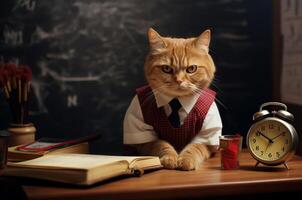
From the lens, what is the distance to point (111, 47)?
1.64m

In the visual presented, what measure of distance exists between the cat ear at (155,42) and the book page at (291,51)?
1.60 feet

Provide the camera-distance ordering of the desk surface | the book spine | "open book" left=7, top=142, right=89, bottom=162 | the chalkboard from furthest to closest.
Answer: the chalkboard
"open book" left=7, top=142, right=89, bottom=162
the book spine
the desk surface

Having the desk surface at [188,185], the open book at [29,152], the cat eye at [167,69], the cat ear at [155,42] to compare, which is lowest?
the desk surface at [188,185]

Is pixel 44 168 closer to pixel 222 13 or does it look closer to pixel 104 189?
pixel 104 189

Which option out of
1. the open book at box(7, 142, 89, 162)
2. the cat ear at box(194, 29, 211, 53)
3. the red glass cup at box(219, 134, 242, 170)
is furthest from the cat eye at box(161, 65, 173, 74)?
the open book at box(7, 142, 89, 162)

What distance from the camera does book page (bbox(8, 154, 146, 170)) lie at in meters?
1.13

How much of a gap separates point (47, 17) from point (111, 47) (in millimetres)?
231

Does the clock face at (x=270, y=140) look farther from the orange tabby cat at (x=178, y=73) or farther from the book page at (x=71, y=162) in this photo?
the book page at (x=71, y=162)

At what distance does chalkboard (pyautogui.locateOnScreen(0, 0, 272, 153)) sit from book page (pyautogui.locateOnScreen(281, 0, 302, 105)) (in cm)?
11

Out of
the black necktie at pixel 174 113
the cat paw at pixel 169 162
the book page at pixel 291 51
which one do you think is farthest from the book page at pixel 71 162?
the book page at pixel 291 51

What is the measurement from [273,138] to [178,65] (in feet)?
1.06

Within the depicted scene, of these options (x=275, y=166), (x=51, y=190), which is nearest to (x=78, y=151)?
(x=51, y=190)

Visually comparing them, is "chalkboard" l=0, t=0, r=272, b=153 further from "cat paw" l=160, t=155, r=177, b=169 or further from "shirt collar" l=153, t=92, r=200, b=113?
"cat paw" l=160, t=155, r=177, b=169

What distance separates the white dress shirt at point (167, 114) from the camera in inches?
54.4
